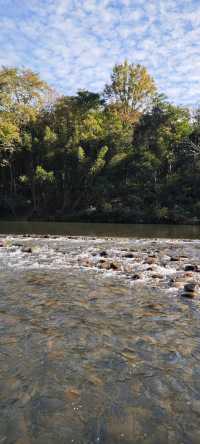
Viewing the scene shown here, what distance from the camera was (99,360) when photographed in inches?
157

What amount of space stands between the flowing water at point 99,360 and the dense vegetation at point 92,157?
22.9m

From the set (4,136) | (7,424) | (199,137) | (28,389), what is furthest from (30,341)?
(199,137)

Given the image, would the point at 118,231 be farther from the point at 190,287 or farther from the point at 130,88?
the point at 130,88

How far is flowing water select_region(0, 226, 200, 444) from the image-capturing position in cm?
284

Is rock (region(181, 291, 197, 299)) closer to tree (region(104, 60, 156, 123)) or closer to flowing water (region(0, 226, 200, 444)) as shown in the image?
flowing water (region(0, 226, 200, 444))

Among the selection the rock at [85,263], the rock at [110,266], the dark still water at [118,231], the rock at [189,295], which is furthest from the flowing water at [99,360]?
the dark still water at [118,231]

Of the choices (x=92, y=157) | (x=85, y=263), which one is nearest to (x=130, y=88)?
(x=92, y=157)

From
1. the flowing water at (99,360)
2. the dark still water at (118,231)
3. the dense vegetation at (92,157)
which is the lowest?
the flowing water at (99,360)

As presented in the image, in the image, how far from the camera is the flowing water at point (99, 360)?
2838mm

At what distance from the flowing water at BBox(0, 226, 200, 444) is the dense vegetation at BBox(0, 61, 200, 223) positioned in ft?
75.0

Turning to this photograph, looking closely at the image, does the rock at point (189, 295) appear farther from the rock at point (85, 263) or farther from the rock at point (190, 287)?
the rock at point (85, 263)

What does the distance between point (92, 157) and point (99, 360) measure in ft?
102

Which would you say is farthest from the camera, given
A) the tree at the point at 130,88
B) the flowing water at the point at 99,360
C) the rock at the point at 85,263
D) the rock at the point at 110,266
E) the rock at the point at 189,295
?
the tree at the point at 130,88

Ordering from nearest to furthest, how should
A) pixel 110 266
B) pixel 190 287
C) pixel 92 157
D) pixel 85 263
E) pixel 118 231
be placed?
pixel 190 287 < pixel 110 266 < pixel 85 263 < pixel 118 231 < pixel 92 157
